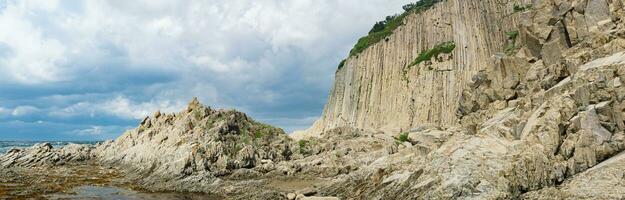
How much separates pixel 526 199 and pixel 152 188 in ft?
101

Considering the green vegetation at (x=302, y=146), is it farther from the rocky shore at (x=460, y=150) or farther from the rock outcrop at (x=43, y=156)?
the rock outcrop at (x=43, y=156)

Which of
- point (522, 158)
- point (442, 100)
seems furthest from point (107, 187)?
point (442, 100)

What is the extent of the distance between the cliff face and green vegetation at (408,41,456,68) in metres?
0.82

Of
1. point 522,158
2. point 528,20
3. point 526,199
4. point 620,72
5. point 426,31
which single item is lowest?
point 526,199

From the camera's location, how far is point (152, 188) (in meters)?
44.3

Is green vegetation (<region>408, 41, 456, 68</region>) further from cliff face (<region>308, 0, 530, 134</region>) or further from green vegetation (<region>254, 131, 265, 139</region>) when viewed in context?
green vegetation (<region>254, 131, 265, 139</region>)

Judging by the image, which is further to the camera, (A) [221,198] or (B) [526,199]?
(A) [221,198]

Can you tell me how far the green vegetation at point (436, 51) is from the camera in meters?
78.8

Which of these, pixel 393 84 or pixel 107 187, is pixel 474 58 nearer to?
pixel 393 84

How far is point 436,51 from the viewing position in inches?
3155

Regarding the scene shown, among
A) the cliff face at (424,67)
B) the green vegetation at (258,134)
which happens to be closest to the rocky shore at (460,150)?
the green vegetation at (258,134)

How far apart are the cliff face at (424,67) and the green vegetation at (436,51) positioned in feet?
2.68

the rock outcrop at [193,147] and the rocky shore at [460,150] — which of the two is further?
the rock outcrop at [193,147]

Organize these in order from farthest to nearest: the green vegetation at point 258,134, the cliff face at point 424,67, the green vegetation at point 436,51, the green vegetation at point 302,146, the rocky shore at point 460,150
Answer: the green vegetation at point 436,51
the cliff face at point 424,67
the green vegetation at point 258,134
the green vegetation at point 302,146
the rocky shore at point 460,150
